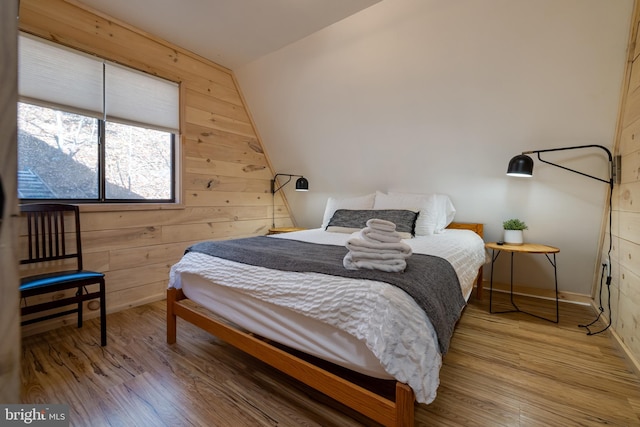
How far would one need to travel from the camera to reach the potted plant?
257 cm

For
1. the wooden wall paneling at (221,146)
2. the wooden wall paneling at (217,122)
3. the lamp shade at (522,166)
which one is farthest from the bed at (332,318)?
the wooden wall paneling at (217,122)

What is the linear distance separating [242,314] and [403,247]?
945 millimetres

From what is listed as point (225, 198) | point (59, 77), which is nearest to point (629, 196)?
point (225, 198)

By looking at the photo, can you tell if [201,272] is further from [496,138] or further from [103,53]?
[496,138]

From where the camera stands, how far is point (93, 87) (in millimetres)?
2357

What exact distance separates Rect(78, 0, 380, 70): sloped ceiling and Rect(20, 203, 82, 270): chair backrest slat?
5.27 ft

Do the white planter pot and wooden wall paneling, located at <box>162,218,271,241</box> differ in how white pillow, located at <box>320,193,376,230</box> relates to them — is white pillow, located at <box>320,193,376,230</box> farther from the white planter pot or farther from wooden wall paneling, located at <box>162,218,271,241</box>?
the white planter pot

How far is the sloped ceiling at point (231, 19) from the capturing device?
218 cm

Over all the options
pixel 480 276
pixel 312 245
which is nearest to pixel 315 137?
pixel 312 245

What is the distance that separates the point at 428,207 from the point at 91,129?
3051mm

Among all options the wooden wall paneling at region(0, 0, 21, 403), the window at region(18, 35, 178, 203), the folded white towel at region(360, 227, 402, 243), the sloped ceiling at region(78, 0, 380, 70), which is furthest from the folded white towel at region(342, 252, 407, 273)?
the window at region(18, 35, 178, 203)

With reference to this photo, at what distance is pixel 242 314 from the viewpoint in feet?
5.28

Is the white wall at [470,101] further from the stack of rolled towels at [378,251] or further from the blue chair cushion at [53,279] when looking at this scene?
the blue chair cushion at [53,279]

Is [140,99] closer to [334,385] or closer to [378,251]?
[378,251]
